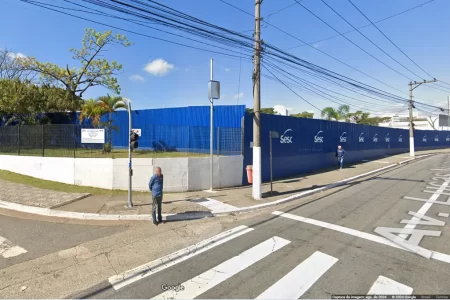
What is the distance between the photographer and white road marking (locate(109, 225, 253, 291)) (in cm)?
407

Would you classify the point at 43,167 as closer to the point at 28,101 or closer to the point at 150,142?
the point at 150,142

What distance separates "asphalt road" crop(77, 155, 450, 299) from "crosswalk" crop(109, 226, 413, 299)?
0.05 ft

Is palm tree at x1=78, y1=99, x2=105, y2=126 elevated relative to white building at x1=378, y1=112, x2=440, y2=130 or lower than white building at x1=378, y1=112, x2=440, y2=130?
lower

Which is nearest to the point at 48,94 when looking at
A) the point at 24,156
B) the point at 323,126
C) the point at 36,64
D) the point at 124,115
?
the point at 36,64

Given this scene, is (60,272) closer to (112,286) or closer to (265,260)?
(112,286)

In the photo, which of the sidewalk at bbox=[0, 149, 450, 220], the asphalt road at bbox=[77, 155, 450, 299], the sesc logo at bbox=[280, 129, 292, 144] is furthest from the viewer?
the sesc logo at bbox=[280, 129, 292, 144]

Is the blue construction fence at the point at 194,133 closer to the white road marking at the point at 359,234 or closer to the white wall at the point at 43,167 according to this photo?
the white wall at the point at 43,167

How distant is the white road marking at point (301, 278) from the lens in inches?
142

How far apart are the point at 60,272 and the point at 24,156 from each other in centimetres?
1109

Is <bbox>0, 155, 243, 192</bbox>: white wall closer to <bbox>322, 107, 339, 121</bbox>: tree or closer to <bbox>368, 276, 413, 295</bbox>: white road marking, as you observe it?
<bbox>368, 276, 413, 295</bbox>: white road marking

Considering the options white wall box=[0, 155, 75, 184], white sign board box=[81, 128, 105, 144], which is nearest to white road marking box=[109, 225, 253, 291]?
white sign board box=[81, 128, 105, 144]

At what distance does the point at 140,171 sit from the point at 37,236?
4.49 meters

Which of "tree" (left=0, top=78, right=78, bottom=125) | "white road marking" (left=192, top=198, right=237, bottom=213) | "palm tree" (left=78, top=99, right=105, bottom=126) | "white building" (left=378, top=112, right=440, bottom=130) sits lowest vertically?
"white road marking" (left=192, top=198, right=237, bottom=213)

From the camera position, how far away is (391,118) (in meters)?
73.5
